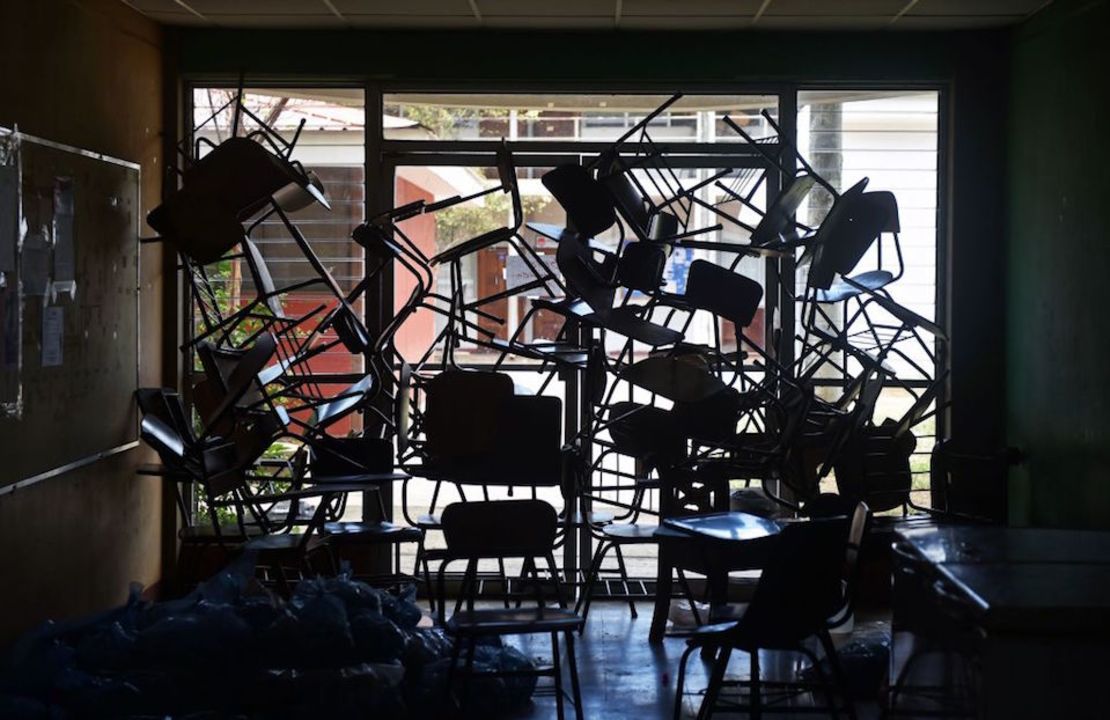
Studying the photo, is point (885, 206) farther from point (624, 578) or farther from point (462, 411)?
point (624, 578)

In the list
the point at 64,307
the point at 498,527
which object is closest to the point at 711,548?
the point at 498,527

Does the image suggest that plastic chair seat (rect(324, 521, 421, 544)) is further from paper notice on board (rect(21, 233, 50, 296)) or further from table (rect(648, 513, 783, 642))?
paper notice on board (rect(21, 233, 50, 296))

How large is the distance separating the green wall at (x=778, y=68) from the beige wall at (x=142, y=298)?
1.92 ft

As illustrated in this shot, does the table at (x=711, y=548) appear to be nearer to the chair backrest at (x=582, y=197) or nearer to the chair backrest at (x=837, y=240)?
the chair backrest at (x=837, y=240)

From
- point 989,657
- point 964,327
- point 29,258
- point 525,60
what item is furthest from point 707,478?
point 989,657

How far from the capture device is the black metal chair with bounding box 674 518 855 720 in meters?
→ 3.88

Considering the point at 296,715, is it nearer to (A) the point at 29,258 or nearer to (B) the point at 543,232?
(A) the point at 29,258

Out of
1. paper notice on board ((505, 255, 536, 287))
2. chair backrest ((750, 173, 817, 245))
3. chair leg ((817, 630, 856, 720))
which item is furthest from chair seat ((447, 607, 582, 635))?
paper notice on board ((505, 255, 536, 287))

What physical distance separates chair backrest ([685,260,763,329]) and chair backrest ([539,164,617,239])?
0.48 meters

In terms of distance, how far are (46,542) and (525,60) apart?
3.29 metres

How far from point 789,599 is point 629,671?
1574 millimetres

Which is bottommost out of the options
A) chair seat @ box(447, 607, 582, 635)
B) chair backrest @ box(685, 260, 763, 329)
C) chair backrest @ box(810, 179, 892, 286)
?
chair seat @ box(447, 607, 582, 635)

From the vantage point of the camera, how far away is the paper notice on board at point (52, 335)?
16.6 ft

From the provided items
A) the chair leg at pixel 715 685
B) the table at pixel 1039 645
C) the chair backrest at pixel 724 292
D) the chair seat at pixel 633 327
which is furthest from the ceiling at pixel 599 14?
the table at pixel 1039 645
